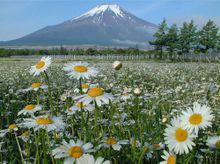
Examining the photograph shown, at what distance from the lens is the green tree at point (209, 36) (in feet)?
208

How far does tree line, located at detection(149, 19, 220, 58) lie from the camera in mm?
63812

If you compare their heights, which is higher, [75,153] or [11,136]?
[75,153]

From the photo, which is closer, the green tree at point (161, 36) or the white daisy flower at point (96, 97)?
the white daisy flower at point (96, 97)

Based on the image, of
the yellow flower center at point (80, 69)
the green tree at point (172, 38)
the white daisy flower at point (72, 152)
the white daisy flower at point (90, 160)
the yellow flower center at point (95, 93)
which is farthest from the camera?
the green tree at point (172, 38)

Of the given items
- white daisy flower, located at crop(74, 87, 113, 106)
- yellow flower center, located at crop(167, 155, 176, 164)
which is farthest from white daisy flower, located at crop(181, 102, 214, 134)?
white daisy flower, located at crop(74, 87, 113, 106)

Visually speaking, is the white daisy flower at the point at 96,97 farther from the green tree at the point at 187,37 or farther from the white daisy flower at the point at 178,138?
the green tree at the point at 187,37

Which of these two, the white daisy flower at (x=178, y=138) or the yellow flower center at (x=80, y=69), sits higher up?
the yellow flower center at (x=80, y=69)

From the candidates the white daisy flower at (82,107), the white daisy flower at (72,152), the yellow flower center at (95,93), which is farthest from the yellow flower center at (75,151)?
the yellow flower center at (95,93)

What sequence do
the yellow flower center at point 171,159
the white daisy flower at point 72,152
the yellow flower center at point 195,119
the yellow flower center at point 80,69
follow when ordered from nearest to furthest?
1. the white daisy flower at point 72,152
2. the yellow flower center at point 171,159
3. the yellow flower center at point 195,119
4. the yellow flower center at point 80,69

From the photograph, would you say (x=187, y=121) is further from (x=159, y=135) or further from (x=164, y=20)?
(x=164, y=20)

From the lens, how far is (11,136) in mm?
4535

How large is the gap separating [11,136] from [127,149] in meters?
1.97

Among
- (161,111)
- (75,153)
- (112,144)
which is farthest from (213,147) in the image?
(161,111)

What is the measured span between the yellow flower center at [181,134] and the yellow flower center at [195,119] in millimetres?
63
